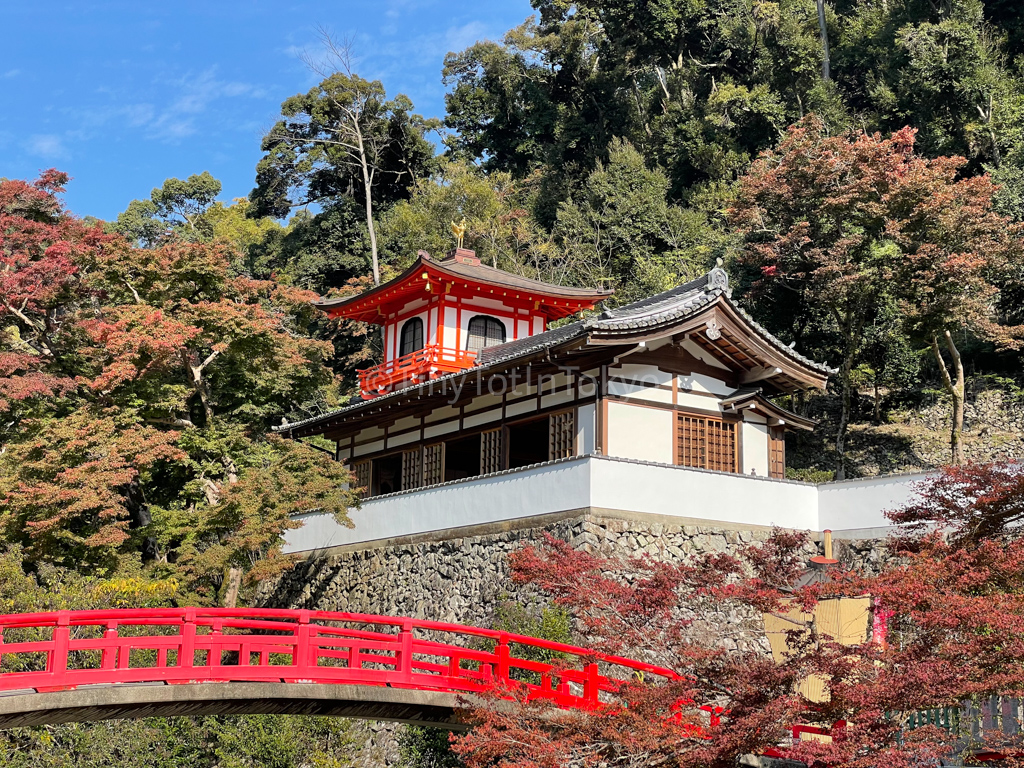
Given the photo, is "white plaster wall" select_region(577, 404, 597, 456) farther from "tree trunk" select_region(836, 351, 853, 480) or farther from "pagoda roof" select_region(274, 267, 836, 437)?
"tree trunk" select_region(836, 351, 853, 480)

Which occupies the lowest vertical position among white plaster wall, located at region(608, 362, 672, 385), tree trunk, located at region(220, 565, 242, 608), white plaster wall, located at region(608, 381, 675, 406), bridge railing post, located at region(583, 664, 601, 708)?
bridge railing post, located at region(583, 664, 601, 708)

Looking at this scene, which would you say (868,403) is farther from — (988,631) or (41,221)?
(41,221)

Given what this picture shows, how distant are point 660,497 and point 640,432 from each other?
153 centimetres

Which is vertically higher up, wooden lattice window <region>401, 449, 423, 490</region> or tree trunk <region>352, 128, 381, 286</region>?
tree trunk <region>352, 128, 381, 286</region>

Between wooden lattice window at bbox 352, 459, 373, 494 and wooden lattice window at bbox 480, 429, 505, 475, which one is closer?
wooden lattice window at bbox 480, 429, 505, 475

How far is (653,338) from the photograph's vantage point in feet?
58.3

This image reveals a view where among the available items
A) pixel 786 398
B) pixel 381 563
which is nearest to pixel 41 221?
pixel 381 563

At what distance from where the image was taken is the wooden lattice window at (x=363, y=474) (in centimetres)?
2470

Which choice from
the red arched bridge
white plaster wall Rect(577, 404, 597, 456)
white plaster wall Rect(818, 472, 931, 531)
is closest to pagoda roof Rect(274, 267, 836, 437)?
white plaster wall Rect(577, 404, 597, 456)

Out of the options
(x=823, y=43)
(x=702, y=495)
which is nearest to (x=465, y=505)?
(x=702, y=495)

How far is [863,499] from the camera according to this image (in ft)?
59.4

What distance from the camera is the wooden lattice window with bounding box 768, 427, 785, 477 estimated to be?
2016cm

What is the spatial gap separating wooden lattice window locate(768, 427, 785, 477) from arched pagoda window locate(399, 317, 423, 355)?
361 inches

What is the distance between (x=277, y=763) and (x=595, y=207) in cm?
2826
